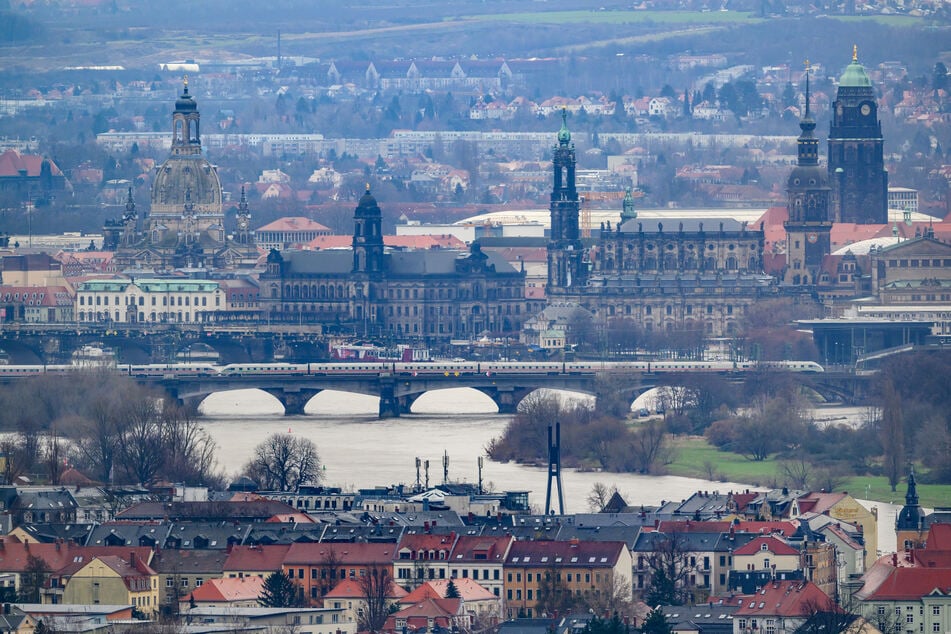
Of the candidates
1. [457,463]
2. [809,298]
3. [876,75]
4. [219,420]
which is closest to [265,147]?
[876,75]

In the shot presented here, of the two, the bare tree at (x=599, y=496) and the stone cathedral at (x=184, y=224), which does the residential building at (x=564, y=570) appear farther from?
the stone cathedral at (x=184, y=224)

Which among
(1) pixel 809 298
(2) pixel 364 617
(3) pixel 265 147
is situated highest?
(3) pixel 265 147

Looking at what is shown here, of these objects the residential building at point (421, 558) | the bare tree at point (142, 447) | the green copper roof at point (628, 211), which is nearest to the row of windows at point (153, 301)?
the green copper roof at point (628, 211)

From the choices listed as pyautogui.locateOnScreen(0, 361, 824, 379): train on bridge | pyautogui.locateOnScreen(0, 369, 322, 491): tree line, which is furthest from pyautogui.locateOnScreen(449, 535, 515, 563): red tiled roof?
pyautogui.locateOnScreen(0, 361, 824, 379): train on bridge

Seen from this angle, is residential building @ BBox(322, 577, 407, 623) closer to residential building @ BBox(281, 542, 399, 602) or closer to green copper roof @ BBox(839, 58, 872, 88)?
residential building @ BBox(281, 542, 399, 602)

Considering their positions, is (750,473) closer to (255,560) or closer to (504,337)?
(255,560)

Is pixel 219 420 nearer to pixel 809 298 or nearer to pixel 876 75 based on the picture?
pixel 809 298
